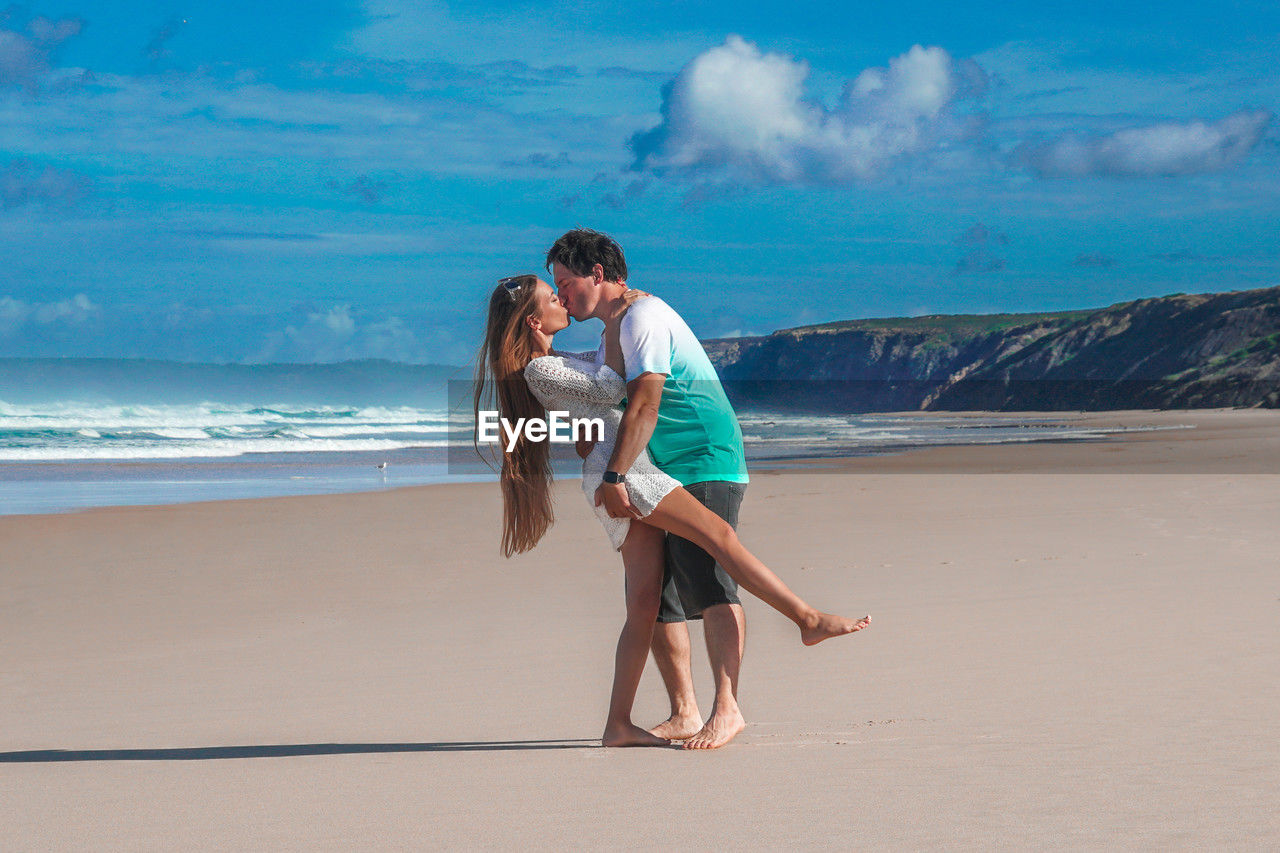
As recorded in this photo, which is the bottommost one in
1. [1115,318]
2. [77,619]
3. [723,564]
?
[77,619]

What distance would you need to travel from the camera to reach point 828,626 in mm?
3633

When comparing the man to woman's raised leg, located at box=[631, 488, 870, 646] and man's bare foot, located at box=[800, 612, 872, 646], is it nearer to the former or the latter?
woman's raised leg, located at box=[631, 488, 870, 646]

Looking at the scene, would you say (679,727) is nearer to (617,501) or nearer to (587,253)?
(617,501)

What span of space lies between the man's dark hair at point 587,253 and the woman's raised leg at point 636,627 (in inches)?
31.1

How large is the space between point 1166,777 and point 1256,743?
0.57 metres

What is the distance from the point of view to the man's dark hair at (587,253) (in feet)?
12.3

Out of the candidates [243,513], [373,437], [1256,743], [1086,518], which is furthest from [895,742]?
[373,437]

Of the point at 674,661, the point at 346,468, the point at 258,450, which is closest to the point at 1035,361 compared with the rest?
the point at 258,450

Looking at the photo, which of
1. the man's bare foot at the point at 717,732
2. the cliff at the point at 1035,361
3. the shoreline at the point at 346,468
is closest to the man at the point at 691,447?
the man's bare foot at the point at 717,732

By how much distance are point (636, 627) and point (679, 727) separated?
15.0 inches

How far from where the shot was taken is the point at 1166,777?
3080 millimetres

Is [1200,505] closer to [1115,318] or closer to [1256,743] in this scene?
[1256,743]

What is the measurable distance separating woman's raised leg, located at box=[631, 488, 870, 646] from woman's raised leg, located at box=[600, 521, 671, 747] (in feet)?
0.48

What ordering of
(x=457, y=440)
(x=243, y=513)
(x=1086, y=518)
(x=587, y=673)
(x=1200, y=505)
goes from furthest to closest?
(x=457, y=440)
(x=243, y=513)
(x=1200, y=505)
(x=1086, y=518)
(x=587, y=673)
